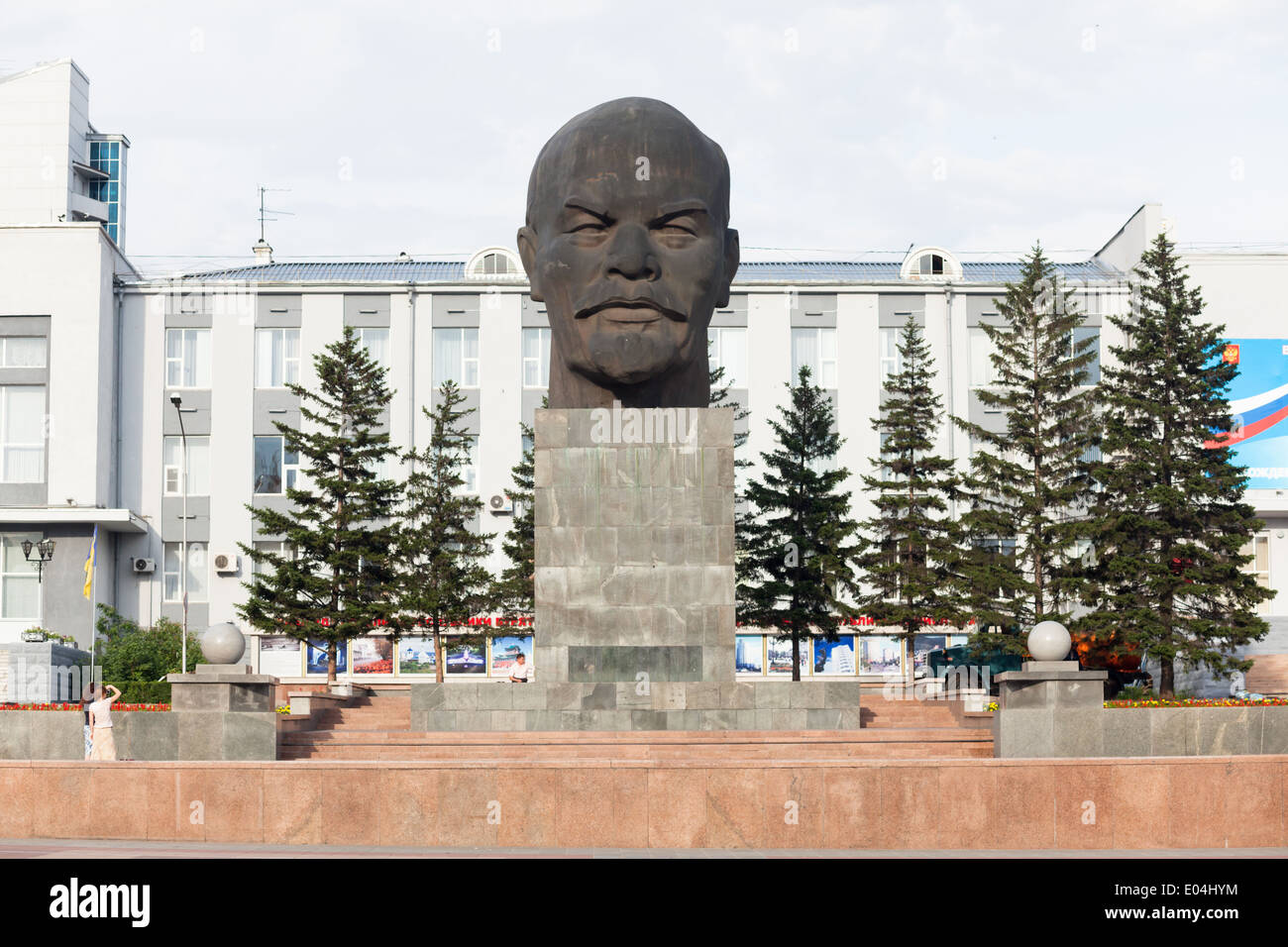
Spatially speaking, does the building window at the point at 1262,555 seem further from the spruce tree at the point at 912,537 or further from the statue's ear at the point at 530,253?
the statue's ear at the point at 530,253

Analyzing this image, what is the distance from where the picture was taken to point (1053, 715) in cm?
1833

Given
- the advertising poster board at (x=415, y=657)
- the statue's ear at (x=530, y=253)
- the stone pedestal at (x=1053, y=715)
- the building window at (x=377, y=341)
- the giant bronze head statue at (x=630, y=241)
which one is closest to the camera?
the stone pedestal at (x=1053, y=715)

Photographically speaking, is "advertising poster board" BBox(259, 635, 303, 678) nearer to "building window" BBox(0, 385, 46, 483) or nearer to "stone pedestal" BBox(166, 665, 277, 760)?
"building window" BBox(0, 385, 46, 483)

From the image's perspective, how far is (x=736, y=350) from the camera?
47.4 metres

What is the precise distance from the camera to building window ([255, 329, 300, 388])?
46906 millimetres

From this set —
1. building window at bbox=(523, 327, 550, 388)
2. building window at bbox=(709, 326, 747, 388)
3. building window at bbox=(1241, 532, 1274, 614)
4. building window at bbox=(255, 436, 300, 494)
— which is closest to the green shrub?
building window at bbox=(255, 436, 300, 494)

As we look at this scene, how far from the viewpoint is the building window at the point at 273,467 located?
46469 millimetres

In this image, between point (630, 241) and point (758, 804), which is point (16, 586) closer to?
point (630, 241)

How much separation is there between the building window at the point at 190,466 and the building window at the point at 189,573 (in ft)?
5.53

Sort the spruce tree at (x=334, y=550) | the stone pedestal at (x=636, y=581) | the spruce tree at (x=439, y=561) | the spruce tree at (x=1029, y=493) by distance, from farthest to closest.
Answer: the spruce tree at (x=439, y=561) < the spruce tree at (x=334, y=550) < the spruce tree at (x=1029, y=493) < the stone pedestal at (x=636, y=581)

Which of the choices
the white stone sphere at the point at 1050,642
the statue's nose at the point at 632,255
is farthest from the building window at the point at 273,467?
the white stone sphere at the point at 1050,642

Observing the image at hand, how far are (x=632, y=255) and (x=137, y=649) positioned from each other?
85.3ft

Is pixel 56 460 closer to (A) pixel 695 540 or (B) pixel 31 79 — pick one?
(B) pixel 31 79

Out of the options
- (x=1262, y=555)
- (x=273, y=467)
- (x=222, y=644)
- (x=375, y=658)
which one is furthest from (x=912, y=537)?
(x=222, y=644)
